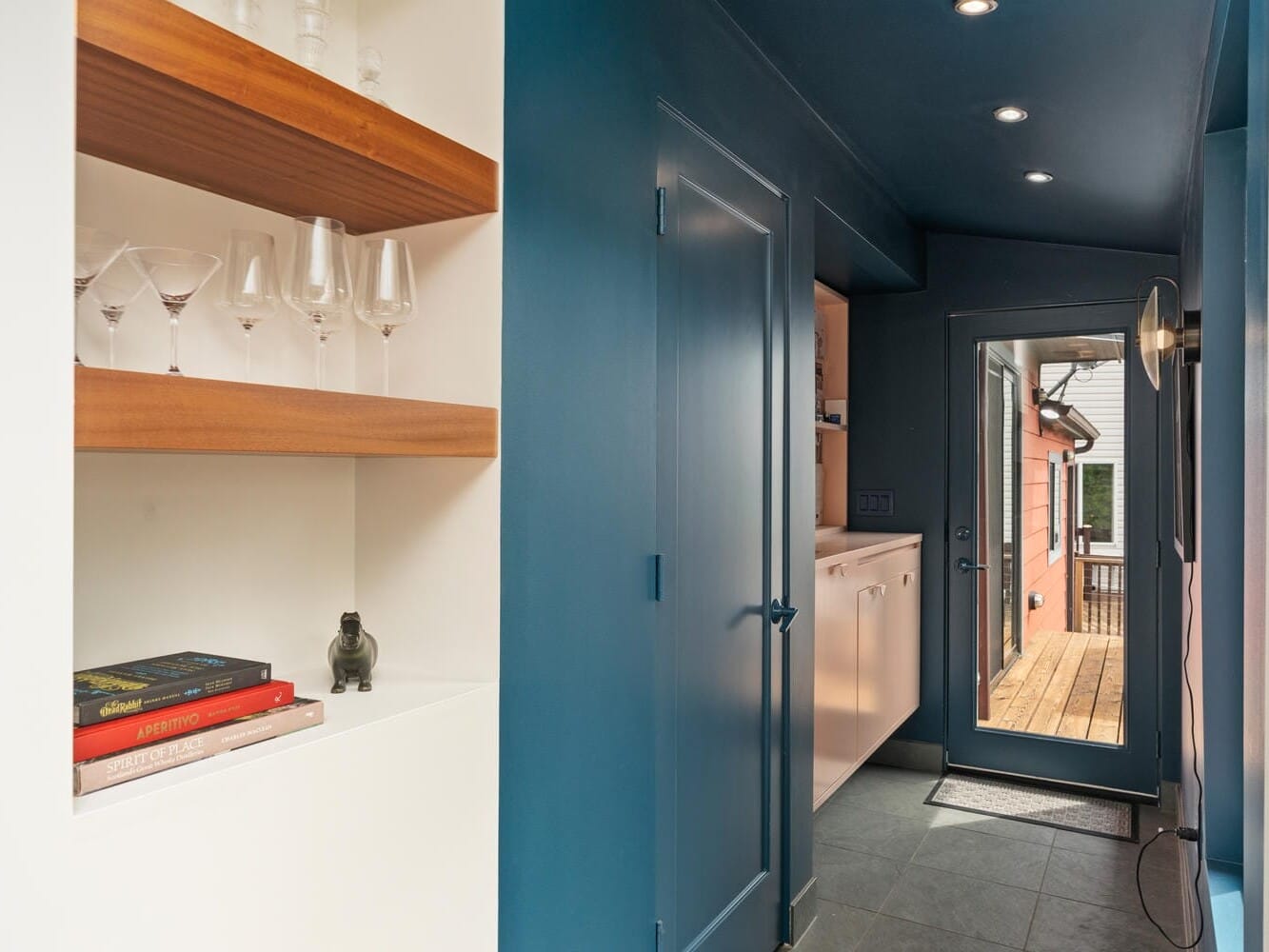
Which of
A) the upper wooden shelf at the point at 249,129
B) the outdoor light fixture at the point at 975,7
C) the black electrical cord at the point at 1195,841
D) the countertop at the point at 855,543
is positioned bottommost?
the black electrical cord at the point at 1195,841

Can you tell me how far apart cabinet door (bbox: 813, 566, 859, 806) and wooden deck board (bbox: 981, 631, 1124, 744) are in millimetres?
1128

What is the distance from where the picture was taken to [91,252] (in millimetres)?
959

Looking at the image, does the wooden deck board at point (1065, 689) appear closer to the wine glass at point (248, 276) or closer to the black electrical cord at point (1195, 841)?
the black electrical cord at point (1195, 841)

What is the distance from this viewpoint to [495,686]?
4.47ft

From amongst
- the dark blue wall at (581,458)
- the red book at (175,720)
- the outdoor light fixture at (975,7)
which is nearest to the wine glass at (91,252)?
the red book at (175,720)

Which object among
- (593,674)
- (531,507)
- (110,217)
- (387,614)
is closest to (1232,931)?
(593,674)

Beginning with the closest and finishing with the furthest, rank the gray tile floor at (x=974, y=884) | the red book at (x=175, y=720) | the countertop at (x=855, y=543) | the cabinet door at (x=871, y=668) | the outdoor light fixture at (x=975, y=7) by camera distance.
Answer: the red book at (x=175, y=720) < the outdoor light fixture at (x=975, y=7) < the gray tile floor at (x=974, y=884) < the countertop at (x=855, y=543) < the cabinet door at (x=871, y=668)

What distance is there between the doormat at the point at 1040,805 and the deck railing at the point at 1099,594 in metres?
0.72

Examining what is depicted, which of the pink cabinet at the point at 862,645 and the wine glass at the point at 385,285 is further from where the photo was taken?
the pink cabinet at the point at 862,645

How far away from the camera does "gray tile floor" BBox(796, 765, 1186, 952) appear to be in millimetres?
2697

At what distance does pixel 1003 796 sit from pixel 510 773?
10.3 feet

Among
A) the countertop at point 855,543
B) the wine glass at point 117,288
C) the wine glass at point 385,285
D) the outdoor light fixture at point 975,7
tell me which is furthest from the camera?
the countertop at point 855,543

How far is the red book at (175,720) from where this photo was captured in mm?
899

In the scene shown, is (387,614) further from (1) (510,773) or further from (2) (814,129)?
(2) (814,129)
